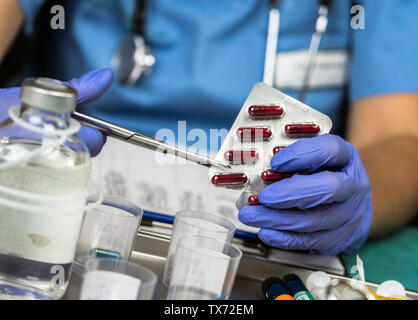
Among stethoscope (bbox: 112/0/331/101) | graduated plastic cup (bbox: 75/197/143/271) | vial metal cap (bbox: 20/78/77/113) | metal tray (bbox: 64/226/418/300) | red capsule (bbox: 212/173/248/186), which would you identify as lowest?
metal tray (bbox: 64/226/418/300)

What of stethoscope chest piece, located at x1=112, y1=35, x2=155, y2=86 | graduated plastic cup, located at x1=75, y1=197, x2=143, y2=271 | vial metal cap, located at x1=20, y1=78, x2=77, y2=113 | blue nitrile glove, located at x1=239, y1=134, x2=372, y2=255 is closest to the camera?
vial metal cap, located at x1=20, y1=78, x2=77, y2=113

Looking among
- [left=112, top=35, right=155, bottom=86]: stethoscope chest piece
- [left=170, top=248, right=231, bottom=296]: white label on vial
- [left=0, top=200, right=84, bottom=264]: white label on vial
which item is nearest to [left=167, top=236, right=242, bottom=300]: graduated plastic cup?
[left=170, top=248, right=231, bottom=296]: white label on vial

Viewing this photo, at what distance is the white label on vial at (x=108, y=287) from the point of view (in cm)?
48

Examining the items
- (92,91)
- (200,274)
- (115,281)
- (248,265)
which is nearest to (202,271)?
(200,274)

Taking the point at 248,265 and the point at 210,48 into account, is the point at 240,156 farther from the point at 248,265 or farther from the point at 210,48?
the point at 210,48

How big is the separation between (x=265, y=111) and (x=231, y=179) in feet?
0.35

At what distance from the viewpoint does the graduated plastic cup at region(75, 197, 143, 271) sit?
64 centimetres

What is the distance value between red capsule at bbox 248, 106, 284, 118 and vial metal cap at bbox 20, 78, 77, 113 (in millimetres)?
292

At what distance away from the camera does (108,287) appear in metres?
0.49

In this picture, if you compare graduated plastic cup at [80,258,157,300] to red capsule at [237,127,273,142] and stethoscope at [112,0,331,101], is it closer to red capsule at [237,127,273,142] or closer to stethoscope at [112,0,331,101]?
red capsule at [237,127,273,142]

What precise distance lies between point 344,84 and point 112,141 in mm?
675

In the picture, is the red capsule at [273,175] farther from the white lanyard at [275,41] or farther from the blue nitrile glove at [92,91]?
the white lanyard at [275,41]

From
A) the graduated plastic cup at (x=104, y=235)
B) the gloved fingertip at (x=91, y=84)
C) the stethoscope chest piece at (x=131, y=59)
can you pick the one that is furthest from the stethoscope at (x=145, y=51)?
the graduated plastic cup at (x=104, y=235)

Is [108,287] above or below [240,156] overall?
below
